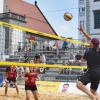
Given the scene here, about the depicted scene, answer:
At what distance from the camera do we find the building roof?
47.9 m

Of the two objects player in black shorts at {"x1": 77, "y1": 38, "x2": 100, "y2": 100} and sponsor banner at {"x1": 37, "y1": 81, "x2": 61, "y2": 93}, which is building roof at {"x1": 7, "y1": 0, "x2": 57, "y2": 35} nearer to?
sponsor banner at {"x1": 37, "y1": 81, "x2": 61, "y2": 93}

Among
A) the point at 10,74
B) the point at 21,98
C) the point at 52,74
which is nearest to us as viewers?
the point at 21,98

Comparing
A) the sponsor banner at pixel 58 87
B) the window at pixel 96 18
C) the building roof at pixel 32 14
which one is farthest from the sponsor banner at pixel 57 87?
the building roof at pixel 32 14

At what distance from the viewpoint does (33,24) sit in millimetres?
49844

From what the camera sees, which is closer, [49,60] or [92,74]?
[92,74]

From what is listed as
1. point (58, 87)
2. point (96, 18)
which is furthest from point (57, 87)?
point (96, 18)

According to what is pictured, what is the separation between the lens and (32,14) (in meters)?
53.6

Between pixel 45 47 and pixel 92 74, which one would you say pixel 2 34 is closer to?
pixel 45 47

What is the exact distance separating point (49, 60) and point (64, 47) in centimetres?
111

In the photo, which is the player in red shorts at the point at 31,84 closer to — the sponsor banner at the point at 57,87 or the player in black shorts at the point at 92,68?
the player in black shorts at the point at 92,68

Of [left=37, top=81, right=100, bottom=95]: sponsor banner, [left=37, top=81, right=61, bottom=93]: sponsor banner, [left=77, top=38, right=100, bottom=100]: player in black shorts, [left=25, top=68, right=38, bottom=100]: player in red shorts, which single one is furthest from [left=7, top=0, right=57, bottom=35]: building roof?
[left=77, top=38, right=100, bottom=100]: player in black shorts

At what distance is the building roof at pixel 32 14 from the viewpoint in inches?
1885

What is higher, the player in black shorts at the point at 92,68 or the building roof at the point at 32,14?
the building roof at the point at 32,14

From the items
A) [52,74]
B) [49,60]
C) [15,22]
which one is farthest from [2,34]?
[52,74]
